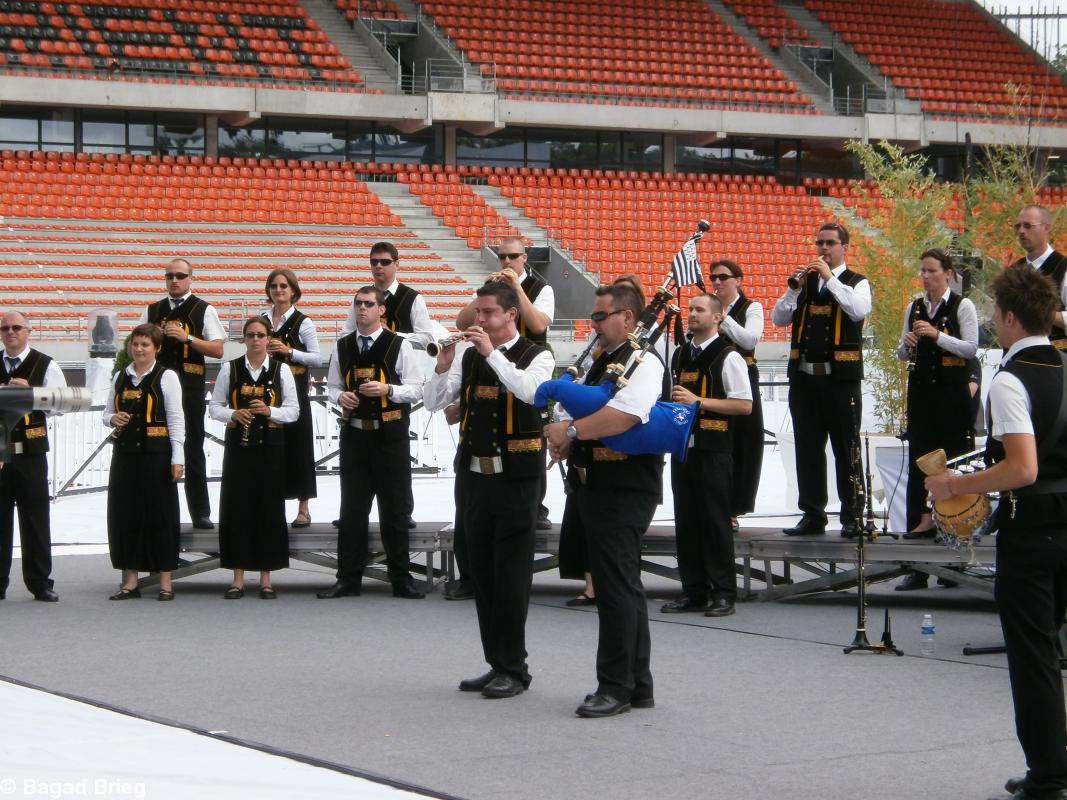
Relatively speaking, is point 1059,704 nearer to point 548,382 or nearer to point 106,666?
point 548,382

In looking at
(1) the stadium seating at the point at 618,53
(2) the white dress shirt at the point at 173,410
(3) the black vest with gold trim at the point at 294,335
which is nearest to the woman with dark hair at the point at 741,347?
→ (3) the black vest with gold trim at the point at 294,335

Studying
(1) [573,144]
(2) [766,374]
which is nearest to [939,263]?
(2) [766,374]

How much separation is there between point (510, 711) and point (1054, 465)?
2.59 meters

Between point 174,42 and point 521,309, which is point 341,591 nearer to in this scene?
point 521,309

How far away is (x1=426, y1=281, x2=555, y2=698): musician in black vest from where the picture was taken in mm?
6574

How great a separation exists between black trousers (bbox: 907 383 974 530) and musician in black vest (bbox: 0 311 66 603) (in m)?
5.39

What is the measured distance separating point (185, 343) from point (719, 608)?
4.06m

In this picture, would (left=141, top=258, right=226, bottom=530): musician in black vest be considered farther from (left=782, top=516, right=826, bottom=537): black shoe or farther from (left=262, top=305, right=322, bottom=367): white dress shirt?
(left=782, top=516, right=826, bottom=537): black shoe

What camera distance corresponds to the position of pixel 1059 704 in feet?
15.6

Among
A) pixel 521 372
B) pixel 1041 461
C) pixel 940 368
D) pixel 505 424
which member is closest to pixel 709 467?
pixel 940 368

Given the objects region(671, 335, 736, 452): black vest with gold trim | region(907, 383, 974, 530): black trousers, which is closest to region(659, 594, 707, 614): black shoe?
Answer: region(671, 335, 736, 452): black vest with gold trim

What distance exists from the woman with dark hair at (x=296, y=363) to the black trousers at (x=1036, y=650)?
19.7 ft

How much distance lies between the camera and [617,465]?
6227 millimetres

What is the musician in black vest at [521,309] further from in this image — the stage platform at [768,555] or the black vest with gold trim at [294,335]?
the black vest with gold trim at [294,335]
